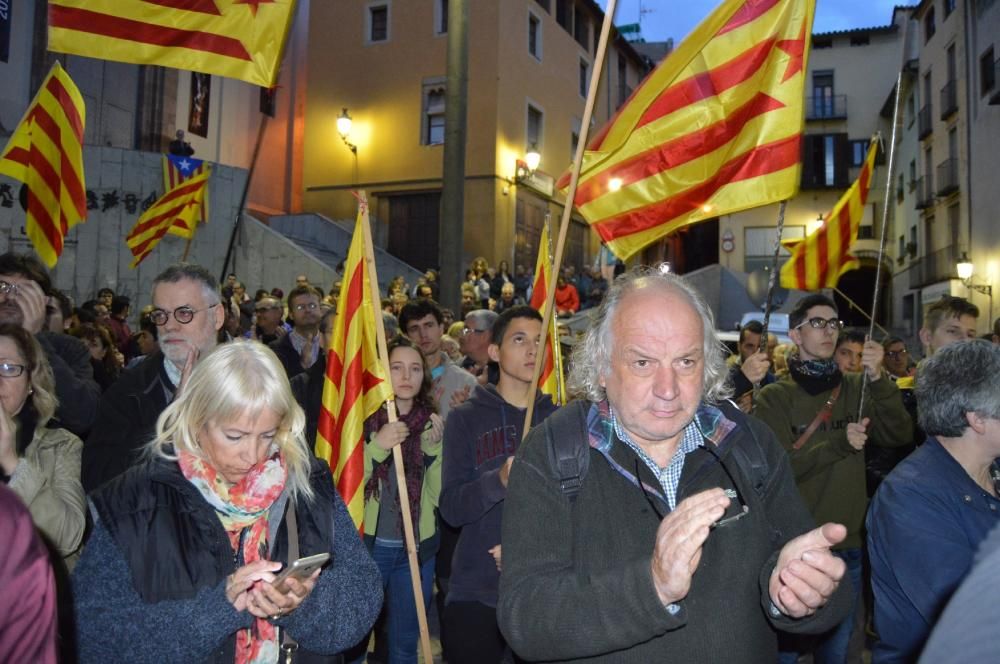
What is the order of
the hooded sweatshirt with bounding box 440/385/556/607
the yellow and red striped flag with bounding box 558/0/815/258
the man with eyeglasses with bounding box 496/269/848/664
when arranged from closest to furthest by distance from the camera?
1. the man with eyeglasses with bounding box 496/269/848/664
2. the hooded sweatshirt with bounding box 440/385/556/607
3. the yellow and red striped flag with bounding box 558/0/815/258

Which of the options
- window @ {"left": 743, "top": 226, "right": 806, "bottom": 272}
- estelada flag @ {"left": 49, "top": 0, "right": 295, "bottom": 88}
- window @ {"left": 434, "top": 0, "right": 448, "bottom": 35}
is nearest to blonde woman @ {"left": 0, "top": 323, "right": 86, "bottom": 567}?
estelada flag @ {"left": 49, "top": 0, "right": 295, "bottom": 88}

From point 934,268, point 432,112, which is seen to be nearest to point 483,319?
point 432,112

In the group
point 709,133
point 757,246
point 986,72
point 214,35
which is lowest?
point 709,133

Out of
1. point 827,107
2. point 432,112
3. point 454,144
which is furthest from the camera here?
point 827,107

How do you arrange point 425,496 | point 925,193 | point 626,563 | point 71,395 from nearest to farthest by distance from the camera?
point 626,563 → point 71,395 → point 425,496 → point 925,193

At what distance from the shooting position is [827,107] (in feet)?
127

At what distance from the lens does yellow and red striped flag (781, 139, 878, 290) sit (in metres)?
7.13

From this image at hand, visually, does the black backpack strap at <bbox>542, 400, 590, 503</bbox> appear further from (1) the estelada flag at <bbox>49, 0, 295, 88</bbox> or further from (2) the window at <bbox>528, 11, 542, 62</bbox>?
(2) the window at <bbox>528, 11, 542, 62</bbox>

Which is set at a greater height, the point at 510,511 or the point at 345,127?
the point at 345,127

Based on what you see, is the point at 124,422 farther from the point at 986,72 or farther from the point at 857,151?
the point at 857,151

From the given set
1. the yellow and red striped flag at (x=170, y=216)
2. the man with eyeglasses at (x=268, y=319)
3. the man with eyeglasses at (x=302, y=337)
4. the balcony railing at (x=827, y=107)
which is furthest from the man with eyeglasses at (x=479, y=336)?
the balcony railing at (x=827, y=107)

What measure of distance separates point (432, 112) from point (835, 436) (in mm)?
21525

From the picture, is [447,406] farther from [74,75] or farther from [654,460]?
[74,75]

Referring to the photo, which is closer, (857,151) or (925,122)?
(925,122)
